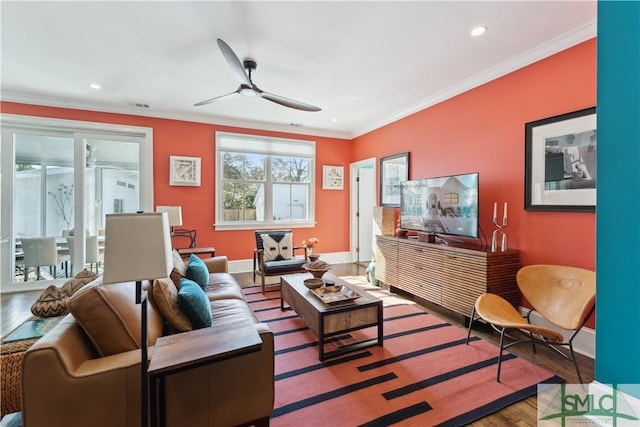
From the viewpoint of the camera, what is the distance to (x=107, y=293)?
136 cm

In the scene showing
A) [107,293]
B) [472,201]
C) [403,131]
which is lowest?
[107,293]

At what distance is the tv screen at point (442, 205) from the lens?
301 cm

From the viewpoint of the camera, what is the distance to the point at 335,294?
2541mm

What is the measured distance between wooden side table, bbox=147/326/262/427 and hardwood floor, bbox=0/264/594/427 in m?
1.46

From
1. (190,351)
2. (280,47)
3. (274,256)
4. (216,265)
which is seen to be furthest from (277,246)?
(190,351)

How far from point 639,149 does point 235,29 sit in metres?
2.87

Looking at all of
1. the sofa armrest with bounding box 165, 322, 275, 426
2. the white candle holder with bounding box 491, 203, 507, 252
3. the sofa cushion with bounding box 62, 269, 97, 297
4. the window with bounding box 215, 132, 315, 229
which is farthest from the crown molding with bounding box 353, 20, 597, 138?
the sofa cushion with bounding box 62, 269, 97, 297

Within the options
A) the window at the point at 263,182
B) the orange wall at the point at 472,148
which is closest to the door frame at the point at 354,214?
the orange wall at the point at 472,148

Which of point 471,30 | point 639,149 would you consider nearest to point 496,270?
point 639,149

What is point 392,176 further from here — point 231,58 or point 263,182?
point 231,58

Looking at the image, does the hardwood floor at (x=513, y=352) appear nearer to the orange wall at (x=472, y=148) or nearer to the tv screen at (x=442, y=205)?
the orange wall at (x=472, y=148)

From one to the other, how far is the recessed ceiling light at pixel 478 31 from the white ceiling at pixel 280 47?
0.17 ft

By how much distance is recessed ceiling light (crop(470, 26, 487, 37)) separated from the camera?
7.77ft

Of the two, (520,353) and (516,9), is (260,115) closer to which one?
(516,9)
